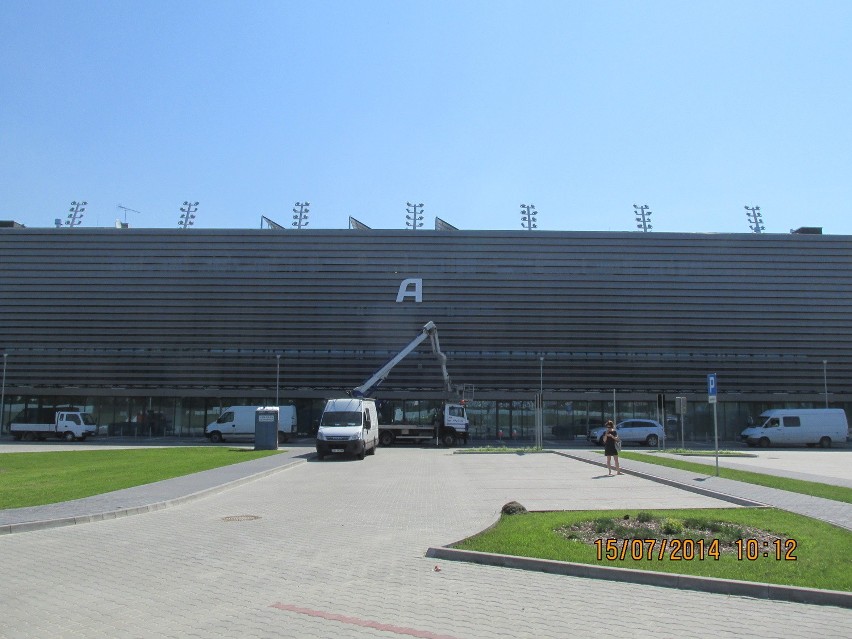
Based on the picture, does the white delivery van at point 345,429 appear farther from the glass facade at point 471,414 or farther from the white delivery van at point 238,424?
the glass facade at point 471,414

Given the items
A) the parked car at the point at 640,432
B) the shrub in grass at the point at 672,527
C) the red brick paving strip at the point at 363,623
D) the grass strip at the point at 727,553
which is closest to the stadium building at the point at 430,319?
the parked car at the point at 640,432

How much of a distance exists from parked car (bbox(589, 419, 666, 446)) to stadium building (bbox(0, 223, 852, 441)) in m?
7.64

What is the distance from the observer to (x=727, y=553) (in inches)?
345

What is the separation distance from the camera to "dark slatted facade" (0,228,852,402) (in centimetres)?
5341

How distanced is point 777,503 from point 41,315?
55968mm

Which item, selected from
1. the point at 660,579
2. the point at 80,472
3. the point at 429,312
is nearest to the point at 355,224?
the point at 429,312

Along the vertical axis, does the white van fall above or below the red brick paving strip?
below

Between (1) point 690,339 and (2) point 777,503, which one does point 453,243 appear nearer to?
(1) point 690,339

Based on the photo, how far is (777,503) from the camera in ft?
43.1

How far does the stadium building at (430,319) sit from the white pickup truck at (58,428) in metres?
5.49

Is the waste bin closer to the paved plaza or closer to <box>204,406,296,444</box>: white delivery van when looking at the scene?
<box>204,406,296,444</box>: white delivery van

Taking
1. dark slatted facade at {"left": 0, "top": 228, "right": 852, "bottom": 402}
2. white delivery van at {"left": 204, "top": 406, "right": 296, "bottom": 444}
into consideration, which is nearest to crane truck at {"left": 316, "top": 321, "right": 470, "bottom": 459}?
white delivery van at {"left": 204, "top": 406, "right": 296, "bottom": 444}

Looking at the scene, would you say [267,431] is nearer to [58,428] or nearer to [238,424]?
[238,424]

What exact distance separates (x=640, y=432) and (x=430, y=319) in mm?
18052
